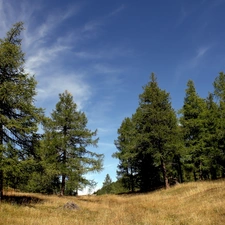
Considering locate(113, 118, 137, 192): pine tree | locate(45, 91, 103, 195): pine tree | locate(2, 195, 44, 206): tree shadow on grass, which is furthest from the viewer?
locate(113, 118, 137, 192): pine tree

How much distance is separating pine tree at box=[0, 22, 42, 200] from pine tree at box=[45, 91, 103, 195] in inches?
321

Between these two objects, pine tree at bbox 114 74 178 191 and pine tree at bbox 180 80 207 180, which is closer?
pine tree at bbox 114 74 178 191

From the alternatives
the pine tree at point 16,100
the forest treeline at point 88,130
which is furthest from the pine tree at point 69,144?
the pine tree at point 16,100

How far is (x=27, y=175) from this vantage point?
14.4 meters

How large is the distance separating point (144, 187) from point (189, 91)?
15.8 m

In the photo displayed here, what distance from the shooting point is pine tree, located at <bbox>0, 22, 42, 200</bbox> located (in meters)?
14.4

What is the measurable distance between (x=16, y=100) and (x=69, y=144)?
1135 cm

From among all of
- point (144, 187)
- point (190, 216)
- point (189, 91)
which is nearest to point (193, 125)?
point (189, 91)

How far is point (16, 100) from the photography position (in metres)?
15.0

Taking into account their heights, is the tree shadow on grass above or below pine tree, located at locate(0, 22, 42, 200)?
below

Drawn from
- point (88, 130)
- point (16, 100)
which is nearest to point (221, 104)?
point (88, 130)

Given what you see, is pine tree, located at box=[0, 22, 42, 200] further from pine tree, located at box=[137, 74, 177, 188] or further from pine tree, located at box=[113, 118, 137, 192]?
pine tree, located at box=[113, 118, 137, 192]

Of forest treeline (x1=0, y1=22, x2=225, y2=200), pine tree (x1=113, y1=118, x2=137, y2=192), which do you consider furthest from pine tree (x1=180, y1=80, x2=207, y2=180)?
pine tree (x1=113, y1=118, x2=137, y2=192)

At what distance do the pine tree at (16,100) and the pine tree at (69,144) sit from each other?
816 cm
